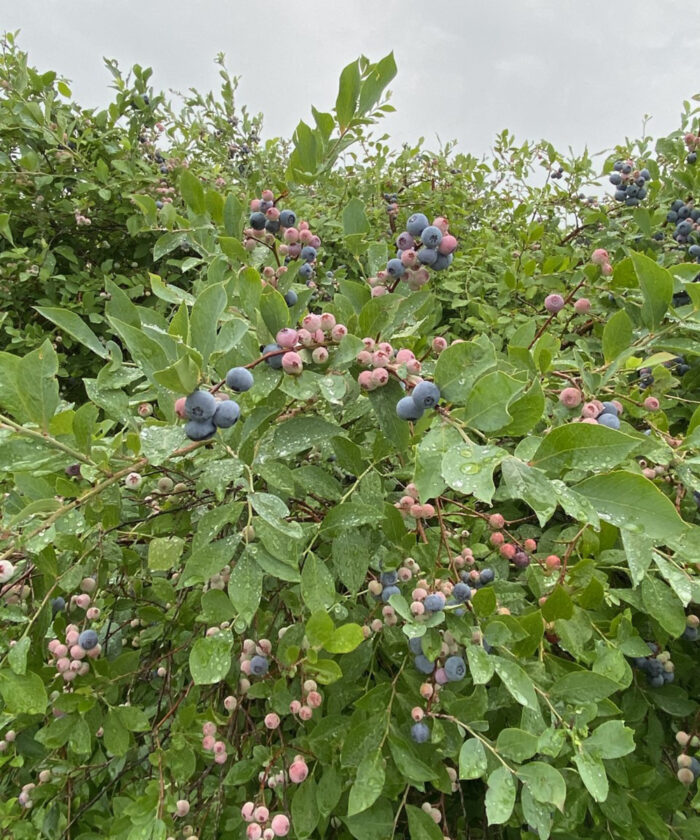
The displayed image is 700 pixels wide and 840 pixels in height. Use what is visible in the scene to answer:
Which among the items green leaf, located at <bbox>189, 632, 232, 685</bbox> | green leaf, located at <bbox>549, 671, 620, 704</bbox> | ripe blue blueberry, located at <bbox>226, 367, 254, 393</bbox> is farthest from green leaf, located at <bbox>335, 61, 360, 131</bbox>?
green leaf, located at <bbox>549, 671, 620, 704</bbox>

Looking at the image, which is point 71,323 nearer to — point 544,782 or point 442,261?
point 442,261

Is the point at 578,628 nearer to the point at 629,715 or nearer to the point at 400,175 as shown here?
the point at 629,715

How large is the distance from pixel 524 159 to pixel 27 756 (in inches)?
145

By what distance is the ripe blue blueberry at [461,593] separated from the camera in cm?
91

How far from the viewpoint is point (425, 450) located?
706 mm

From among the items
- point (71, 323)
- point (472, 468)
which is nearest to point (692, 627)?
point (472, 468)

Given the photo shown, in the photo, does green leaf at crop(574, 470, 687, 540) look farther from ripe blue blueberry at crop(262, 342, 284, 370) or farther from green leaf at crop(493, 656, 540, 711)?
ripe blue blueberry at crop(262, 342, 284, 370)

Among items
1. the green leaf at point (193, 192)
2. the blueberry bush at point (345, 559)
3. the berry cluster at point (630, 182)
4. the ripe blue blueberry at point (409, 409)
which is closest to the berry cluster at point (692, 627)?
the blueberry bush at point (345, 559)

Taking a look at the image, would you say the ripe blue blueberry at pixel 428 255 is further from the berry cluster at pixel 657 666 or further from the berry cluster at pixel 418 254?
the berry cluster at pixel 657 666

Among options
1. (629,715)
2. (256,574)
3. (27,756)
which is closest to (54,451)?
(256,574)

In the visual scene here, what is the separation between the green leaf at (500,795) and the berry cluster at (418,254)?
86 centimetres

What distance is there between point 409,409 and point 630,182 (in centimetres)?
214

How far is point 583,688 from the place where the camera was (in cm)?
89

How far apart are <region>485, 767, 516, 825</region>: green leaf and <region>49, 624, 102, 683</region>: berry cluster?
2.57 feet
